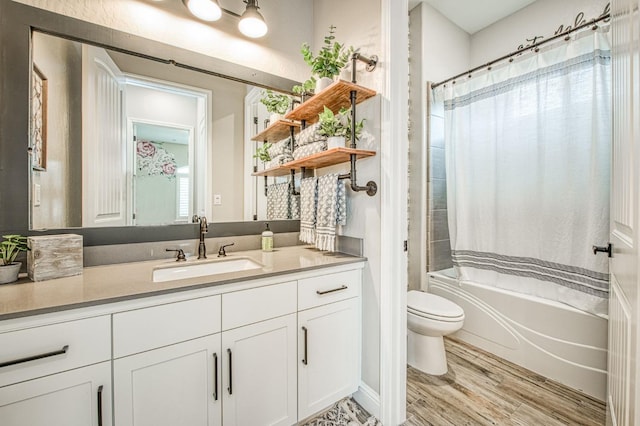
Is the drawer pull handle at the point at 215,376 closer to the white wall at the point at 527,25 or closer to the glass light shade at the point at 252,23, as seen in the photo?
the glass light shade at the point at 252,23

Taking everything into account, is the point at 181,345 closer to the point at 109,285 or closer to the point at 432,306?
the point at 109,285

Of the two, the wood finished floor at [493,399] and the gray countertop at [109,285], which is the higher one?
the gray countertop at [109,285]

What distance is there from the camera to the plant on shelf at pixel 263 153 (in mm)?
1843

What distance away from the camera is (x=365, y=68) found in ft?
4.94

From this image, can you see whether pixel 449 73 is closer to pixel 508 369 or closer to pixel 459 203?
pixel 459 203

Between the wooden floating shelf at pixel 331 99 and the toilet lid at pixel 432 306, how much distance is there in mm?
1356

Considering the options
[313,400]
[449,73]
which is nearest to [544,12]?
[449,73]

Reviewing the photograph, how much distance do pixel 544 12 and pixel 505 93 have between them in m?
0.79

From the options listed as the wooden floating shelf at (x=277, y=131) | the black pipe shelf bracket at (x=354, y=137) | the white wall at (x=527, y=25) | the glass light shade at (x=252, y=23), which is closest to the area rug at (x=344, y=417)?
the black pipe shelf bracket at (x=354, y=137)

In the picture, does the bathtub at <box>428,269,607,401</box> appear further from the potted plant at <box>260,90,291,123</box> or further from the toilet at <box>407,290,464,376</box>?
the potted plant at <box>260,90,291,123</box>

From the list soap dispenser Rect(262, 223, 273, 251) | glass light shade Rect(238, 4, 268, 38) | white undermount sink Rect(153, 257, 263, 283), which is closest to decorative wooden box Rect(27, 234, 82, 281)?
white undermount sink Rect(153, 257, 263, 283)

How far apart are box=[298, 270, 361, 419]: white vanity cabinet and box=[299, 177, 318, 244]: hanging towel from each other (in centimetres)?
37

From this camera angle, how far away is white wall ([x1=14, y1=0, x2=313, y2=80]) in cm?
134

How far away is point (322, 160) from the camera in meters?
1.62
